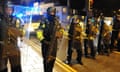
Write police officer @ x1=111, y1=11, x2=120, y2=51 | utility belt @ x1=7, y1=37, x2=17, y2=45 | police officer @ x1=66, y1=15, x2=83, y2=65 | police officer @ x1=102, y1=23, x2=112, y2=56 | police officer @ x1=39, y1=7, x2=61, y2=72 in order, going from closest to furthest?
utility belt @ x1=7, y1=37, x2=17, y2=45 → police officer @ x1=39, y1=7, x2=61, y2=72 → police officer @ x1=66, y1=15, x2=83, y2=65 → police officer @ x1=102, y1=23, x2=112, y2=56 → police officer @ x1=111, y1=11, x2=120, y2=51

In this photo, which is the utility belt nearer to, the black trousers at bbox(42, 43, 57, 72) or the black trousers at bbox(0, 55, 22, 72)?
the black trousers at bbox(0, 55, 22, 72)

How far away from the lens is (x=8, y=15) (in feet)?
21.3

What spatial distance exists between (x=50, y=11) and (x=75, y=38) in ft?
10.9

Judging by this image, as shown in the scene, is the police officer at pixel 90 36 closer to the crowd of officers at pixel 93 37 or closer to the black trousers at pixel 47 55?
the crowd of officers at pixel 93 37

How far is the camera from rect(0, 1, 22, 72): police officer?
6.45 m

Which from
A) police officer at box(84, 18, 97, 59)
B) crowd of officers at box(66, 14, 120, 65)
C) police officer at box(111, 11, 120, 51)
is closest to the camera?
crowd of officers at box(66, 14, 120, 65)

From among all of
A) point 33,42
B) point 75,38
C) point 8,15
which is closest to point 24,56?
point 75,38

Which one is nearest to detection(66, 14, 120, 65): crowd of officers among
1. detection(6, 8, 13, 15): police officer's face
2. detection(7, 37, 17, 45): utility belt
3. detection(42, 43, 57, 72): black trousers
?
detection(42, 43, 57, 72): black trousers

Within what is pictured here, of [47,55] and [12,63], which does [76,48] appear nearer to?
[47,55]

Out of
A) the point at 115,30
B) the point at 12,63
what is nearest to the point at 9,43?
the point at 12,63

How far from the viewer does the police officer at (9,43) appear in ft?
21.2

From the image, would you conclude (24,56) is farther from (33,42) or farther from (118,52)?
(118,52)

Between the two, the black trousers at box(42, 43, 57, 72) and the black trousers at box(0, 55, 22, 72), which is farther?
the black trousers at box(42, 43, 57, 72)

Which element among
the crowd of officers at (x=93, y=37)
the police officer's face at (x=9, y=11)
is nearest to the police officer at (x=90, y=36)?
the crowd of officers at (x=93, y=37)
